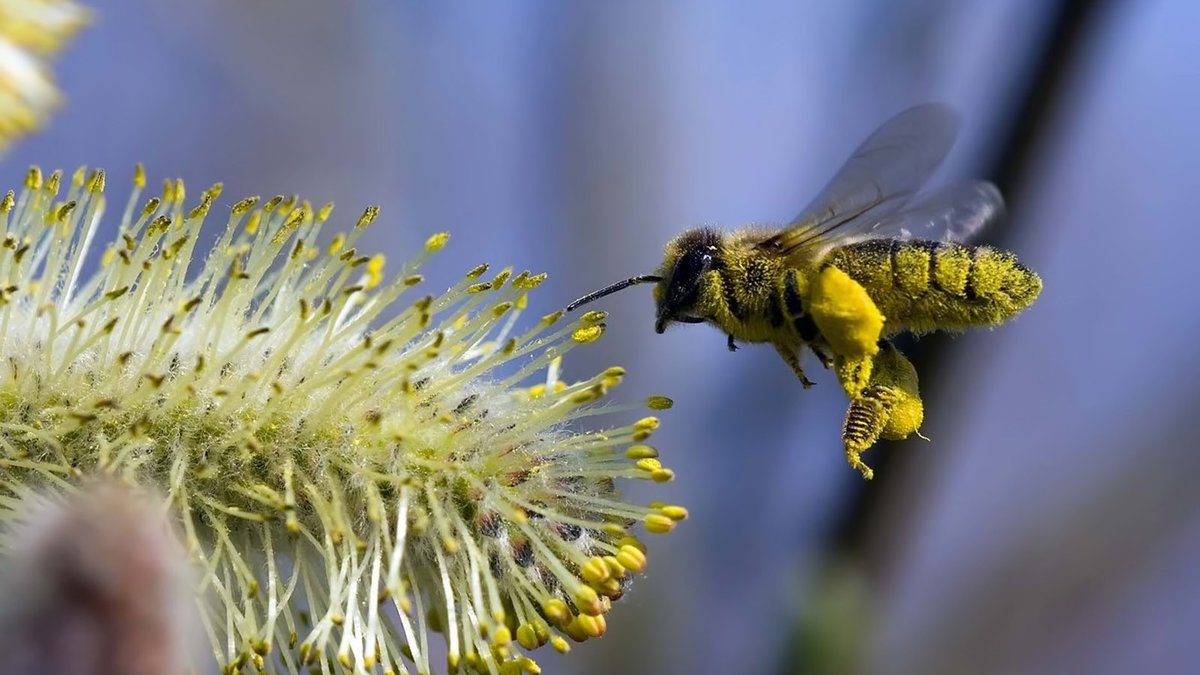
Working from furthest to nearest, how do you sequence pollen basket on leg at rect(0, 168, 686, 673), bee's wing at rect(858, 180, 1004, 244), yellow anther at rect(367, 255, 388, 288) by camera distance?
bee's wing at rect(858, 180, 1004, 244)
yellow anther at rect(367, 255, 388, 288)
pollen basket on leg at rect(0, 168, 686, 673)

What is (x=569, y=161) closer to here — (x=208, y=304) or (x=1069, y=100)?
(x=1069, y=100)

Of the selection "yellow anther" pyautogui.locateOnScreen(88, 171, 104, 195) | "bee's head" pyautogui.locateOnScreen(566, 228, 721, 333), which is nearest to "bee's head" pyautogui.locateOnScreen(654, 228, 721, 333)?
"bee's head" pyautogui.locateOnScreen(566, 228, 721, 333)

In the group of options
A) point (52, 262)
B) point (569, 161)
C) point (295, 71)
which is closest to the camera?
point (52, 262)

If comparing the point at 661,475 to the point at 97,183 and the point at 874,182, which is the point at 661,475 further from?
the point at 97,183

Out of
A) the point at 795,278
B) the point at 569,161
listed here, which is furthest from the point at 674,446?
the point at 795,278

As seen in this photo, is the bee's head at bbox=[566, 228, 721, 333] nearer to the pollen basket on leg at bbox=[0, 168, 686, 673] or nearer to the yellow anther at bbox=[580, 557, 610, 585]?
the pollen basket on leg at bbox=[0, 168, 686, 673]

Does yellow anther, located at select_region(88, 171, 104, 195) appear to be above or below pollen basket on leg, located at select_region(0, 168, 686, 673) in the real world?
above
